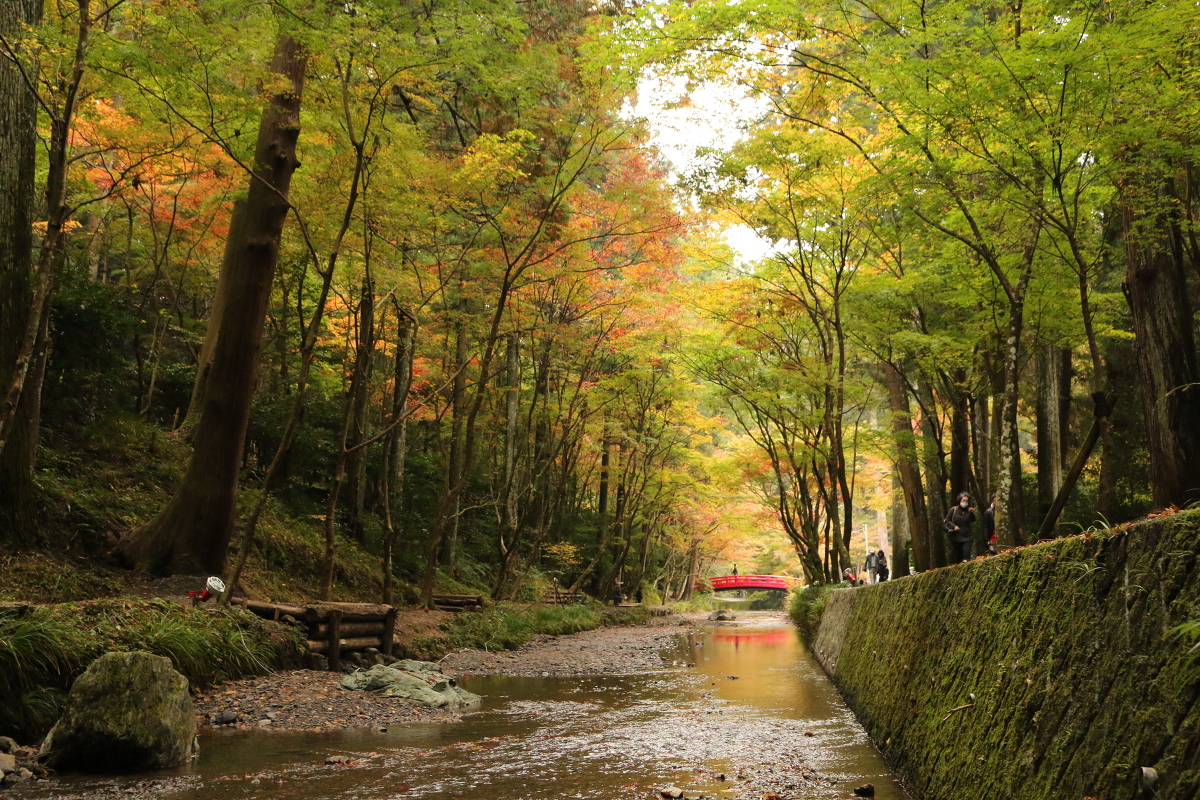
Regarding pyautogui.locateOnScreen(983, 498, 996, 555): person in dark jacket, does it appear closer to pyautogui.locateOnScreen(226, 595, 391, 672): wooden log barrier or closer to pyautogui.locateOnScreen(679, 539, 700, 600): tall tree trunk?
pyautogui.locateOnScreen(226, 595, 391, 672): wooden log barrier

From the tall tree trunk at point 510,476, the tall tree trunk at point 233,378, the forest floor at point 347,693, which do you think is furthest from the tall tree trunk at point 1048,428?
the tall tree trunk at point 233,378

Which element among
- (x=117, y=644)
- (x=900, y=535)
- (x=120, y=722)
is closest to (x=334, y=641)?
(x=117, y=644)

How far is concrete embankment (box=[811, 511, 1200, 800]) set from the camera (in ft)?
7.09

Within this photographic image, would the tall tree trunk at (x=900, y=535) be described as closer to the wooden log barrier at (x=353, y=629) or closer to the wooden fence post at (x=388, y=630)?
the wooden fence post at (x=388, y=630)

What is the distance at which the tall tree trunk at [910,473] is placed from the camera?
1412cm

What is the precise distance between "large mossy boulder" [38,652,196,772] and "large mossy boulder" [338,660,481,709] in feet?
9.50

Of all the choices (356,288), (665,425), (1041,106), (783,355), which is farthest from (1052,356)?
(356,288)

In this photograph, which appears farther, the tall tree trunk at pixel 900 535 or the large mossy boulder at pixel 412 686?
the tall tree trunk at pixel 900 535

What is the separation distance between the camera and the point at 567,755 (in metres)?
5.55

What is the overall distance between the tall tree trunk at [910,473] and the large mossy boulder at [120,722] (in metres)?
12.1

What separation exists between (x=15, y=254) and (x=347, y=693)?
5567 millimetres

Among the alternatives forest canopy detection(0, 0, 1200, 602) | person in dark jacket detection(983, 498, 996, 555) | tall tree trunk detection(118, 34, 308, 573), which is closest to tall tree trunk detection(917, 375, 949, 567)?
forest canopy detection(0, 0, 1200, 602)

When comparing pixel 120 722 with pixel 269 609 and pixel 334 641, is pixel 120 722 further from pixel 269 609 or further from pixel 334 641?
pixel 334 641

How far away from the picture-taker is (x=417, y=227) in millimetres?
11969
